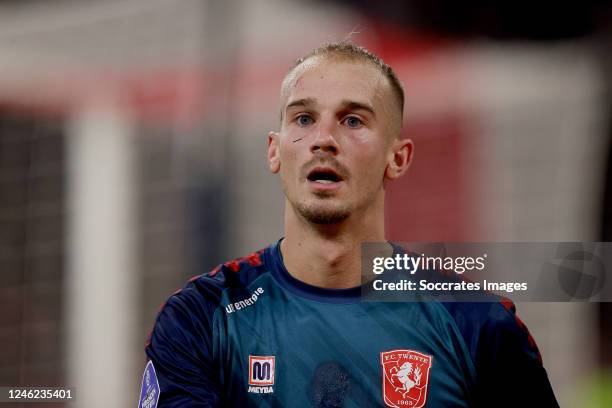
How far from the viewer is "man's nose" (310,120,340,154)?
7.56 feet

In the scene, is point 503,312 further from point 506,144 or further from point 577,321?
point 506,144

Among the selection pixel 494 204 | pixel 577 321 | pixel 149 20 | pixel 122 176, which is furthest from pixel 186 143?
pixel 577 321

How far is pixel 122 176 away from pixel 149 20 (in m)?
1.03

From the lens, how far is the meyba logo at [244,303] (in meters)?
2.38

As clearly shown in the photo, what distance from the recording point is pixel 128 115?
594 centimetres

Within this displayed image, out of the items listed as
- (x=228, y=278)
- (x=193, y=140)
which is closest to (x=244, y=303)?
(x=228, y=278)

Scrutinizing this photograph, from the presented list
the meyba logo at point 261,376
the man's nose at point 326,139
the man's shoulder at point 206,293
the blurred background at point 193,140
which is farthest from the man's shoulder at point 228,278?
the blurred background at point 193,140

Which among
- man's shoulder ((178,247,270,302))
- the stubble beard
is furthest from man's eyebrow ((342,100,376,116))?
man's shoulder ((178,247,270,302))

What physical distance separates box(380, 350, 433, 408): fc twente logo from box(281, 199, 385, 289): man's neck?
221 millimetres

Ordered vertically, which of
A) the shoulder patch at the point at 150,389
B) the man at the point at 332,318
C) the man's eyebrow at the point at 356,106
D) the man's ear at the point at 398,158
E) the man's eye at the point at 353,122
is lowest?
the shoulder patch at the point at 150,389

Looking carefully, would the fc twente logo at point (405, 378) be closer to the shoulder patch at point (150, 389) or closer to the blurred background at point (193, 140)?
the shoulder patch at point (150, 389)

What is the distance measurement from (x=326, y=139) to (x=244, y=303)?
0.47 meters

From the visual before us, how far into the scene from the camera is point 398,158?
245 cm

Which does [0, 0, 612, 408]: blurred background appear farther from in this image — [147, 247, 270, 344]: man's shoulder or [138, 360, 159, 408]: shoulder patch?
[138, 360, 159, 408]: shoulder patch
